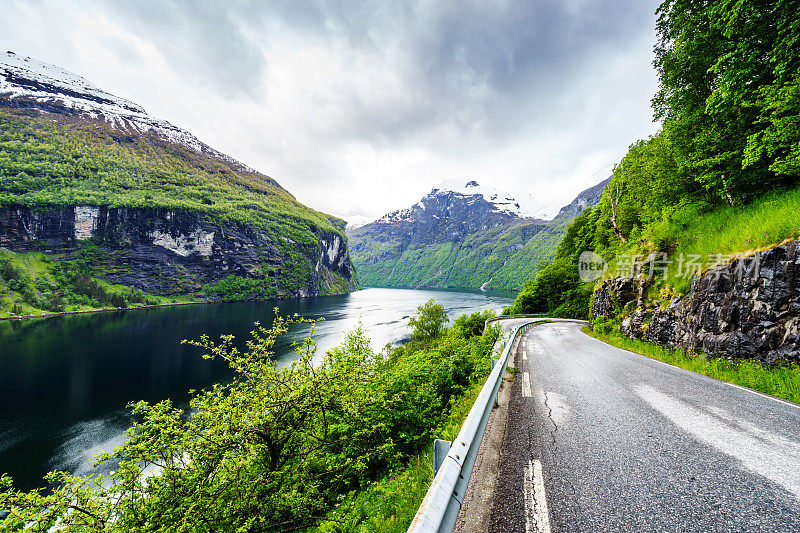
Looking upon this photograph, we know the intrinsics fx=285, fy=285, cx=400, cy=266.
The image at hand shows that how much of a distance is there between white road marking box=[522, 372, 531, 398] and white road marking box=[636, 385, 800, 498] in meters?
2.18

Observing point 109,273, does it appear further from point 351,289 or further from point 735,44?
point 735,44

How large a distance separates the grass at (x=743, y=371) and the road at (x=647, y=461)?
2.07ft

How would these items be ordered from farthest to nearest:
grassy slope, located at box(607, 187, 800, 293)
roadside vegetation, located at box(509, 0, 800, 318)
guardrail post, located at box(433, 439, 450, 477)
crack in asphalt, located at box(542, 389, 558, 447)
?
roadside vegetation, located at box(509, 0, 800, 318)
grassy slope, located at box(607, 187, 800, 293)
crack in asphalt, located at box(542, 389, 558, 447)
guardrail post, located at box(433, 439, 450, 477)

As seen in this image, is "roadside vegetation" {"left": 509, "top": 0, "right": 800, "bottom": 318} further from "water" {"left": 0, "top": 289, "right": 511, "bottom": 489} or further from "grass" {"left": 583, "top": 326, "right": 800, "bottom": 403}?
"water" {"left": 0, "top": 289, "right": 511, "bottom": 489}

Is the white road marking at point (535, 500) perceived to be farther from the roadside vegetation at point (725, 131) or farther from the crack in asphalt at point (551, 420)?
the roadside vegetation at point (725, 131)

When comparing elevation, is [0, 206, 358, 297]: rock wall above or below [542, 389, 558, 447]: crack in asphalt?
above

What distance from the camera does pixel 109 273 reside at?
358ft

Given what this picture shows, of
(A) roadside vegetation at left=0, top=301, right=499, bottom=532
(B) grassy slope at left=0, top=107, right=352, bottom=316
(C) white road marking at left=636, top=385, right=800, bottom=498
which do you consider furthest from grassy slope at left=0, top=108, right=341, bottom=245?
(C) white road marking at left=636, top=385, right=800, bottom=498

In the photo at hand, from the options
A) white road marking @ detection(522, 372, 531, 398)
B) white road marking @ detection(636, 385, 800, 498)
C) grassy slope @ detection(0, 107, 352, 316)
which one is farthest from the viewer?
grassy slope @ detection(0, 107, 352, 316)

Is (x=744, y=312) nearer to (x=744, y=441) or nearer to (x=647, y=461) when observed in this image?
(x=744, y=441)

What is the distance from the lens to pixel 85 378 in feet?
103

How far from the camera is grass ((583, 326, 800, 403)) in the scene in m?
6.25

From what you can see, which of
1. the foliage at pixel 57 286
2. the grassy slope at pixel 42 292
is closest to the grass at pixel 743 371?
the grassy slope at pixel 42 292

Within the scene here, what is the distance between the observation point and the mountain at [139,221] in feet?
366
